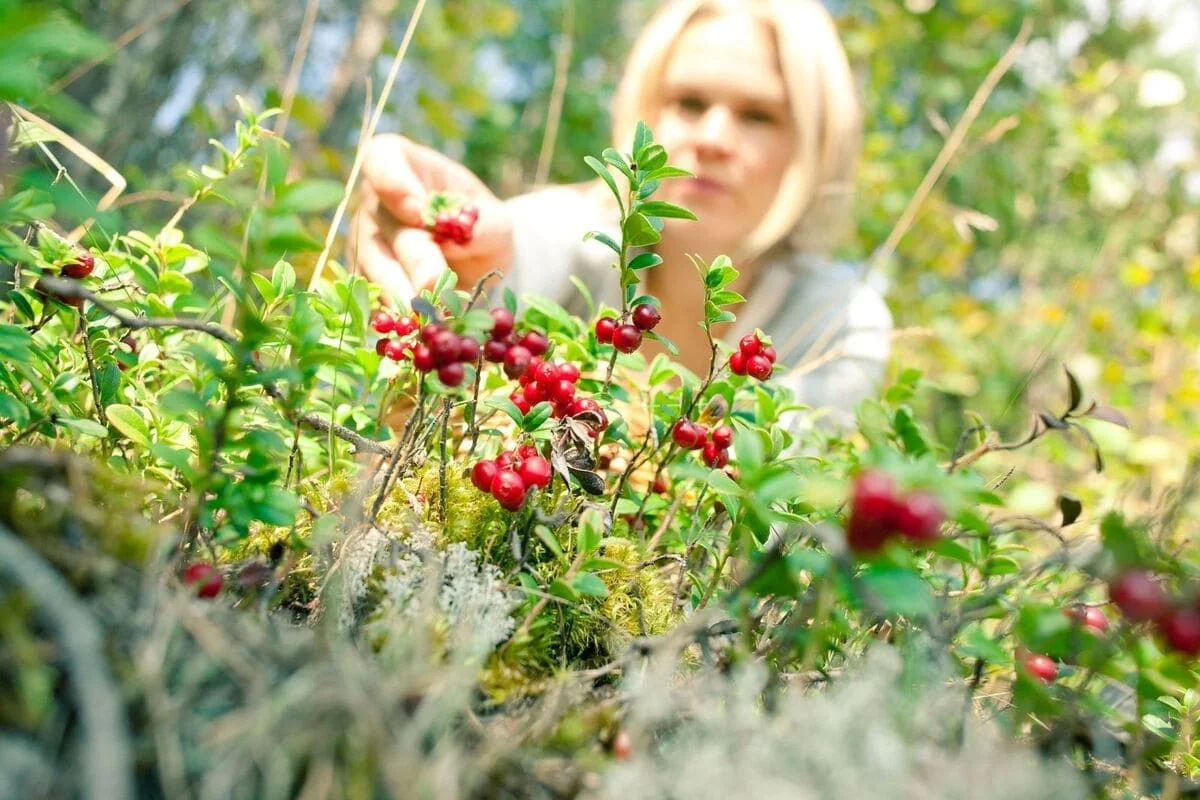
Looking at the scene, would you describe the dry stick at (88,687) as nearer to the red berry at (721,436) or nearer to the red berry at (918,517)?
the red berry at (918,517)

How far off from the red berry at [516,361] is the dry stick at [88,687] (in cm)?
29

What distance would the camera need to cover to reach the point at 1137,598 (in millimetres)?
422

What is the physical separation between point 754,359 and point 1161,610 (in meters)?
0.34

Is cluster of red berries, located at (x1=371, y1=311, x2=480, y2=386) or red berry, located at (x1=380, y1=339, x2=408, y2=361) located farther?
red berry, located at (x1=380, y1=339, x2=408, y2=361)

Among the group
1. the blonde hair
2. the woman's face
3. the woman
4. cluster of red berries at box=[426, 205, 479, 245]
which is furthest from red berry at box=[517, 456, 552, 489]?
the blonde hair

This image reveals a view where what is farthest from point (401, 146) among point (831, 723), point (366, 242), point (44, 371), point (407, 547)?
point (831, 723)

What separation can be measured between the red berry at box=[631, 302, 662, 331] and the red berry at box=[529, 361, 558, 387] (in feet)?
0.29

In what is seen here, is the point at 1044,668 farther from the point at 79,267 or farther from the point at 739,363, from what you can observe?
the point at 79,267

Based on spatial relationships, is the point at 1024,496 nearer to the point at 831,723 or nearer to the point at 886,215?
the point at 831,723

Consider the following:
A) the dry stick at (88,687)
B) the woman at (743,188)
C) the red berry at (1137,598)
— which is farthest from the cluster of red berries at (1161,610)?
the woman at (743,188)

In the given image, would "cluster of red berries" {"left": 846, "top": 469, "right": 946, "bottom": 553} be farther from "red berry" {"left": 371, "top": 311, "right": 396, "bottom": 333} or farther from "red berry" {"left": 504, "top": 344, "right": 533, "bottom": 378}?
"red berry" {"left": 371, "top": 311, "right": 396, "bottom": 333}

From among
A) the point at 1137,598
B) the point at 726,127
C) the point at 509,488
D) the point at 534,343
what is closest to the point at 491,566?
the point at 509,488

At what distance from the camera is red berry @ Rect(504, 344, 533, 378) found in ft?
1.86

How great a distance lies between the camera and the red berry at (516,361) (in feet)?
1.86
